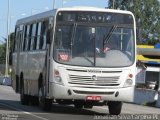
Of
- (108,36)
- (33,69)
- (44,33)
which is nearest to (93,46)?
(108,36)

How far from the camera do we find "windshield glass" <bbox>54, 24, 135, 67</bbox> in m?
20.6

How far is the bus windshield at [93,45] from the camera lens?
20.6 m

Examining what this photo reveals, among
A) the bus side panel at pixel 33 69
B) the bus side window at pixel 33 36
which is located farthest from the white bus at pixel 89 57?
the bus side window at pixel 33 36

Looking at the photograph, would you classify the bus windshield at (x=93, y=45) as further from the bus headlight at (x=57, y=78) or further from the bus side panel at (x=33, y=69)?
the bus side panel at (x=33, y=69)

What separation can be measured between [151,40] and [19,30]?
267ft

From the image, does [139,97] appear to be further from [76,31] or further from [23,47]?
[76,31]

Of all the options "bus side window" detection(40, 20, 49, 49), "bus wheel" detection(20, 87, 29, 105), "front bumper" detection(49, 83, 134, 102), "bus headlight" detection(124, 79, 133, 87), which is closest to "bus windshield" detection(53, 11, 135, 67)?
"bus headlight" detection(124, 79, 133, 87)

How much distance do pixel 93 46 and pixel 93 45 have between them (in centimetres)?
4

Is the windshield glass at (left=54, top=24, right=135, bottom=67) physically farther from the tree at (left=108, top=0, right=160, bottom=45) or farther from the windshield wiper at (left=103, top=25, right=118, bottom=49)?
the tree at (left=108, top=0, right=160, bottom=45)

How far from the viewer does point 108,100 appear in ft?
67.9

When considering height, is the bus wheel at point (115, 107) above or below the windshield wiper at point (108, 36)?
below

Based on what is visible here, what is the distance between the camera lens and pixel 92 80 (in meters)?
20.4

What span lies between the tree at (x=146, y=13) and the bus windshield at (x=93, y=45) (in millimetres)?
79442

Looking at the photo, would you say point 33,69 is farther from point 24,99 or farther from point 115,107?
point 115,107
